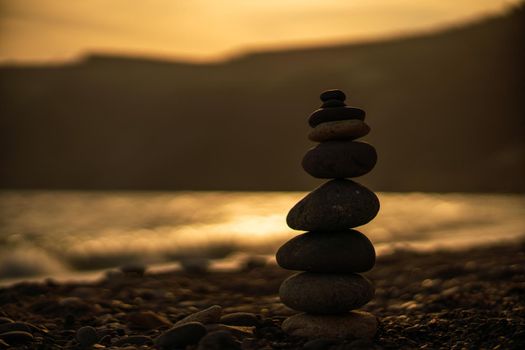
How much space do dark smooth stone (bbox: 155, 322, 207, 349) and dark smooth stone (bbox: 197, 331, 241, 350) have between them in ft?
0.70

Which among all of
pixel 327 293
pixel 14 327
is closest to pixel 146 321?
pixel 14 327

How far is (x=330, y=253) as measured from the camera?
7594 millimetres

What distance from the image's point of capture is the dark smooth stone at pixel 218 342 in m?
6.73

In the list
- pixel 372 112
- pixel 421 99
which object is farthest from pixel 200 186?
pixel 421 99

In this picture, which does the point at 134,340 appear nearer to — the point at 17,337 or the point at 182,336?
the point at 182,336

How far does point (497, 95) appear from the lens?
328 ft

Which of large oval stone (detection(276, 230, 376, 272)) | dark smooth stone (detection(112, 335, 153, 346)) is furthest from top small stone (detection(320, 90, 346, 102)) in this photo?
dark smooth stone (detection(112, 335, 153, 346))

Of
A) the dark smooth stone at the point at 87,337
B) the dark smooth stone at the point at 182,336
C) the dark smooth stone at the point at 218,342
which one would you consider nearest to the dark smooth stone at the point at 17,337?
the dark smooth stone at the point at 87,337

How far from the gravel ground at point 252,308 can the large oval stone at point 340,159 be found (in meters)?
1.97

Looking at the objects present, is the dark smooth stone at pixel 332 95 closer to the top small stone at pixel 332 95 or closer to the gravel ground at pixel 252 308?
the top small stone at pixel 332 95

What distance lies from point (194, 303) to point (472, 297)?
14.5 feet

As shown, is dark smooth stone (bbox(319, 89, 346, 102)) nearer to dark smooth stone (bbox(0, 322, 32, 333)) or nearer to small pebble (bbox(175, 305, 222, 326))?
small pebble (bbox(175, 305, 222, 326))

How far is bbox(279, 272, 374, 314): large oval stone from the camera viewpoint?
24.6ft

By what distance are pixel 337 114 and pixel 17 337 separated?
15.2 feet
